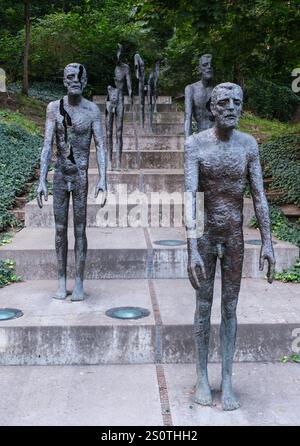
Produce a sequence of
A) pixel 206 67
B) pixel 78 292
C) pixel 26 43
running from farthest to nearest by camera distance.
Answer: pixel 26 43
pixel 206 67
pixel 78 292

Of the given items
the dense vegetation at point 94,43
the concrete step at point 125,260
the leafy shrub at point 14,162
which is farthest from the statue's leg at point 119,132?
the dense vegetation at point 94,43

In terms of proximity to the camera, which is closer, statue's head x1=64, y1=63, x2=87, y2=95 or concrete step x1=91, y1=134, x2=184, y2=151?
statue's head x1=64, y1=63, x2=87, y2=95

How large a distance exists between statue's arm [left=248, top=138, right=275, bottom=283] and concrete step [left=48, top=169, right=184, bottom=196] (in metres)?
5.43

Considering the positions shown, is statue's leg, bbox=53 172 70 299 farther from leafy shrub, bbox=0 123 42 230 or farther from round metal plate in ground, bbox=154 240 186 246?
leafy shrub, bbox=0 123 42 230

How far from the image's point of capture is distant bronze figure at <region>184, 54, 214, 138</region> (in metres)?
7.33

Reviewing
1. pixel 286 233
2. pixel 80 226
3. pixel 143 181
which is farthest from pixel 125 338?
pixel 143 181

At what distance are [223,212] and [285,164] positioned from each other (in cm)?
639

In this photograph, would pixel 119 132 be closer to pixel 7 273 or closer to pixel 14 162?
pixel 14 162

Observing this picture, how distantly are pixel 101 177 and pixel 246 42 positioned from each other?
627 cm

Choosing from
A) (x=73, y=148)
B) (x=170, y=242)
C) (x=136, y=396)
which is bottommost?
(x=136, y=396)

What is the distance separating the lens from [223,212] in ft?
12.3

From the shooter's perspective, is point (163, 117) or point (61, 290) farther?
point (163, 117)

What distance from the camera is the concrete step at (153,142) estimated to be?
38.5 feet

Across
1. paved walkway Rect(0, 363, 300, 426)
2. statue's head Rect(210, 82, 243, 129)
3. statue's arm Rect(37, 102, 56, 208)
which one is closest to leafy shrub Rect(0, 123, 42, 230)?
statue's arm Rect(37, 102, 56, 208)
